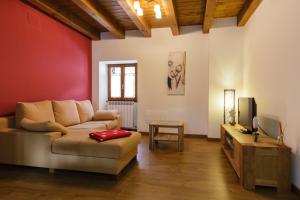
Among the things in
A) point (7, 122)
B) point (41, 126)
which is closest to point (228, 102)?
point (41, 126)

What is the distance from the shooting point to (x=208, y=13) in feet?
11.8

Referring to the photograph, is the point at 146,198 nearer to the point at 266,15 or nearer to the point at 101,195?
the point at 101,195

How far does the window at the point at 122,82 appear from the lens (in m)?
5.36

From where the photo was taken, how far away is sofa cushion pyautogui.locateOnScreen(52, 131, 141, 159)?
2326 millimetres

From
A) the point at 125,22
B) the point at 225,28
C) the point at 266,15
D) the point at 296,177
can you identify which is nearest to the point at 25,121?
the point at 125,22

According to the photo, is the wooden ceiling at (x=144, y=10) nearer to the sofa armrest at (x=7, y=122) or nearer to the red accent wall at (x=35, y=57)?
the red accent wall at (x=35, y=57)

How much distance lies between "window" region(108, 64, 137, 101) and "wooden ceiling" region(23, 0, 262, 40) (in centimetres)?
98

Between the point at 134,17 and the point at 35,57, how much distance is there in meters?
1.95

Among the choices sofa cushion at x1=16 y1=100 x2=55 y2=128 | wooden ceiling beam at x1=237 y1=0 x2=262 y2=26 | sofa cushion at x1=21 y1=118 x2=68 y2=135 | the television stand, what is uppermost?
wooden ceiling beam at x1=237 y1=0 x2=262 y2=26

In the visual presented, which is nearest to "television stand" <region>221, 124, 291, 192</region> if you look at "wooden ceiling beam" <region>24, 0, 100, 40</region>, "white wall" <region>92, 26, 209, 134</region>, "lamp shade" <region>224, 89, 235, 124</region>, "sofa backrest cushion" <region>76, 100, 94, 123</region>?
"lamp shade" <region>224, 89, 235, 124</region>

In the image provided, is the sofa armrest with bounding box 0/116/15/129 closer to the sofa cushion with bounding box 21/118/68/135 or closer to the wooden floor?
the sofa cushion with bounding box 21/118/68/135

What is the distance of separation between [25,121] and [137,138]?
5.23 feet

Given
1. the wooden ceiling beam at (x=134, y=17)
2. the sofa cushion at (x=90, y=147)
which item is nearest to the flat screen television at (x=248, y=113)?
the sofa cushion at (x=90, y=147)

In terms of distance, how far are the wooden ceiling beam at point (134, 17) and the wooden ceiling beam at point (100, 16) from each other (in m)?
0.55
